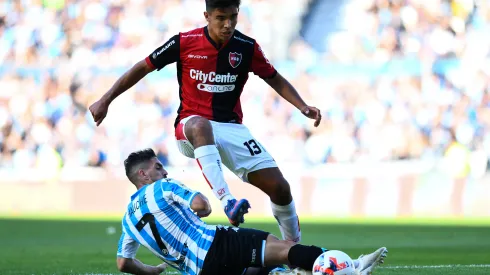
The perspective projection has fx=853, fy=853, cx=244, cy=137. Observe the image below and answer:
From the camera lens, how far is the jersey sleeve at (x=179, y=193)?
231 inches

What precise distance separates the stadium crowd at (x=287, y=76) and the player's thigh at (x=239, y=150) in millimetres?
11214

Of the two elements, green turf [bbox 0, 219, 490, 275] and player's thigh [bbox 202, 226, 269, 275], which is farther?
green turf [bbox 0, 219, 490, 275]

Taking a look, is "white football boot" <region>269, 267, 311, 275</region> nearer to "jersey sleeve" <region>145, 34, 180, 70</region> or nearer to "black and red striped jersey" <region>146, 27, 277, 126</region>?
"black and red striped jersey" <region>146, 27, 277, 126</region>

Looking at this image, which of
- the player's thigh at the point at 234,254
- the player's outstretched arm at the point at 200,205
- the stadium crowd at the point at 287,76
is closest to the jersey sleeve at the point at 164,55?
the player's outstretched arm at the point at 200,205

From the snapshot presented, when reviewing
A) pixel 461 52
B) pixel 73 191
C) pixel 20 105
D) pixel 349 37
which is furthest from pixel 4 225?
pixel 461 52

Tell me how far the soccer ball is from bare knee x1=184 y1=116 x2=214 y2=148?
1.64 m

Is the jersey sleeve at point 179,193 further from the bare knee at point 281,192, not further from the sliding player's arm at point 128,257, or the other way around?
the bare knee at point 281,192

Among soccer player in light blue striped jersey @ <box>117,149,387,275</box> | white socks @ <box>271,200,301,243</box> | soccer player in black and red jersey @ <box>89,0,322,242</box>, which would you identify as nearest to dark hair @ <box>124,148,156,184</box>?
soccer player in light blue striped jersey @ <box>117,149,387,275</box>

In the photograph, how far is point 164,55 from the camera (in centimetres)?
724

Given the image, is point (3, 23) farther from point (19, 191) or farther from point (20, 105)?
point (19, 191)

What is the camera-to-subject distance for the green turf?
8930 mm

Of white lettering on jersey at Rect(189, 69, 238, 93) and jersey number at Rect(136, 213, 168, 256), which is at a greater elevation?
white lettering on jersey at Rect(189, 69, 238, 93)

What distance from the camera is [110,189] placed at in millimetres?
18672

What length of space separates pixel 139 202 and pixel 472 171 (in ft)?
41.1
